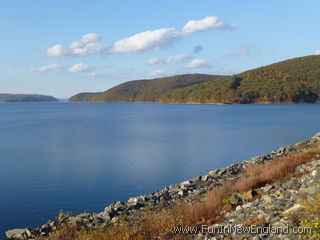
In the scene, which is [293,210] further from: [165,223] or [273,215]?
[165,223]

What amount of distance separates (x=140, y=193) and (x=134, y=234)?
55.3 ft

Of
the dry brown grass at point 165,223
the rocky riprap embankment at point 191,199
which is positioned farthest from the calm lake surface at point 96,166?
the dry brown grass at point 165,223

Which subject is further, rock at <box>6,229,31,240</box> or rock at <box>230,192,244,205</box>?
rock at <box>6,229,31,240</box>

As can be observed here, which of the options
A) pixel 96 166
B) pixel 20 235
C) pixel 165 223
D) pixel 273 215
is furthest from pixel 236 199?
pixel 96 166

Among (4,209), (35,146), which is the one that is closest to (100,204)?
(4,209)

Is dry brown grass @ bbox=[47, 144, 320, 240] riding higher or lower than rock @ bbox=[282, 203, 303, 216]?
lower

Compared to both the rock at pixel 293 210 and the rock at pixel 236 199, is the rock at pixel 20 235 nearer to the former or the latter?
the rock at pixel 236 199

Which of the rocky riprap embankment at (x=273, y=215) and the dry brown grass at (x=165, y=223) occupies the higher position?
the rocky riprap embankment at (x=273, y=215)

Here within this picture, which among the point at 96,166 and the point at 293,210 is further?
the point at 96,166

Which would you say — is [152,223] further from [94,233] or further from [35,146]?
[35,146]

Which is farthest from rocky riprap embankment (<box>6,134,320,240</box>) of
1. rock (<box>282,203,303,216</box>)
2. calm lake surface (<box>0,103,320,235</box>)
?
calm lake surface (<box>0,103,320,235</box>)

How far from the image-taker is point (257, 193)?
45.2 feet

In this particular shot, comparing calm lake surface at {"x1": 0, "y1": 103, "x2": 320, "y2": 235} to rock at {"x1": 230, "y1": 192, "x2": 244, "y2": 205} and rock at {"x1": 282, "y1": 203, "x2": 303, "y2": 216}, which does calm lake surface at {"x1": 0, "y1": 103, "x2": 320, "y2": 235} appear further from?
rock at {"x1": 282, "y1": 203, "x2": 303, "y2": 216}

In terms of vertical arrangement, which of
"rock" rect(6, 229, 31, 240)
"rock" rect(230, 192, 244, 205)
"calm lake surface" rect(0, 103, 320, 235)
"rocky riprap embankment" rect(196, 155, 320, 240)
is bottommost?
"calm lake surface" rect(0, 103, 320, 235)
